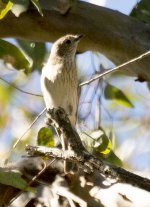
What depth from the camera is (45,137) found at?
9.25ft

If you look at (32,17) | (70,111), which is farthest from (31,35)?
(70,111)

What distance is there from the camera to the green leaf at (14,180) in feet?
7.36

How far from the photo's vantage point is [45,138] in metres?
2.82

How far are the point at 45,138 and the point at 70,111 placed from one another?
11.1 inches

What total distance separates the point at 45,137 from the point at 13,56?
536 mm

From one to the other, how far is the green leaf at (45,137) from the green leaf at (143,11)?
0.71 m

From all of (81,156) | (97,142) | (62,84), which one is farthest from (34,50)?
(81,156)

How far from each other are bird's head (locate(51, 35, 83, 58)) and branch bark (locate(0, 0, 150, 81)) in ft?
0.49

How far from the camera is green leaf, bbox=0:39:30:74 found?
313 centimetres

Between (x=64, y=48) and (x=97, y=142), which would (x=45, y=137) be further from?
(x=64, y=48)

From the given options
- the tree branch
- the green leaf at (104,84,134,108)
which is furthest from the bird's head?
the tree branch

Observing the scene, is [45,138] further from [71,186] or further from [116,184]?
[116,184]

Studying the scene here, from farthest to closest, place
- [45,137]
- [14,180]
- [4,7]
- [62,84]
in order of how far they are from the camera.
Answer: [62,84] < [45,137] < [4,7] < [14,180]

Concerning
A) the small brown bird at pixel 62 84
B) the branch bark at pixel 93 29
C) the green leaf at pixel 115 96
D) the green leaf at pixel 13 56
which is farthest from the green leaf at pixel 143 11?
the green leaf at pixel 13 56
